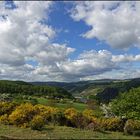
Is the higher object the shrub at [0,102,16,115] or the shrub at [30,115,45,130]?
the shrub at [0,102,16,115]

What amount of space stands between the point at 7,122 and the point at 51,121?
6.87 metres

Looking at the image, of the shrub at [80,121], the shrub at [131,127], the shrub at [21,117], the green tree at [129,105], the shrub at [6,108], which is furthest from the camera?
the green tree at [129,105]

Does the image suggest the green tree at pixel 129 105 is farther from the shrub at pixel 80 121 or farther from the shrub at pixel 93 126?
the shrub at pixel 93 126

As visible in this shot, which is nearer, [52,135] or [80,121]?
[52,135]

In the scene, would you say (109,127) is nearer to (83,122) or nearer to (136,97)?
(83,122)

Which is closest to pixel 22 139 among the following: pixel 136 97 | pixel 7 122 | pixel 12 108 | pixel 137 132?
pixel 137 132

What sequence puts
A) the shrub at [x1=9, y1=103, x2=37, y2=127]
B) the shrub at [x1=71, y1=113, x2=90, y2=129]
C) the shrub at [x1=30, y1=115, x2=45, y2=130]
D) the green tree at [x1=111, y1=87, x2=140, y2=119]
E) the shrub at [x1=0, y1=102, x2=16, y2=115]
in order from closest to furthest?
the shrub at [x1=30, y1=115, x2=45, y2=130]
the shrub at [x1=9, y1=103, x2=37, y2=127]
the shrub at [x1=71, y1=113, x2=90, y2=129]
the shrub at [x1=0, y1=102, x2=16, y2=115]
the green tree at [x1=111, y1=87, x2=140, y2=119]

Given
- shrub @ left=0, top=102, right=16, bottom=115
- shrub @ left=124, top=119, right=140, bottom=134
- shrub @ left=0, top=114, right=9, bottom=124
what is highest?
shrub @ left=0, top=102, right=16, bottom=115

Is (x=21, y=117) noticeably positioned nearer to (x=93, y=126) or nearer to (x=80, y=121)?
(x=80, y=121)

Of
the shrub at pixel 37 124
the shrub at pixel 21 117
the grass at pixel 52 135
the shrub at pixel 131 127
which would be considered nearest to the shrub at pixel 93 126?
the shrub at pixel 131 127

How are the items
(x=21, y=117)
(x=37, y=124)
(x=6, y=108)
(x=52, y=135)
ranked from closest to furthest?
(x=52, y=135) → (x=37, y=124) → (x=21, y=117) → (x=6, y=108)

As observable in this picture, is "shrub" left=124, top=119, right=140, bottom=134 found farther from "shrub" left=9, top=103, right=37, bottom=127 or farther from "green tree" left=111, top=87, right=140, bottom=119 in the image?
"green tree" left=111, top=87, right=140, bottom=119

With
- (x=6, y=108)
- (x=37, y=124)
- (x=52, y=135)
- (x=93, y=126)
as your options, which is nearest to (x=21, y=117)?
(x=37, y=124)

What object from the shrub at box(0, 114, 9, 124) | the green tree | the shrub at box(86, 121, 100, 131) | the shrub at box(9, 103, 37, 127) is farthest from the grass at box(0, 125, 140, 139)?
the green tree
